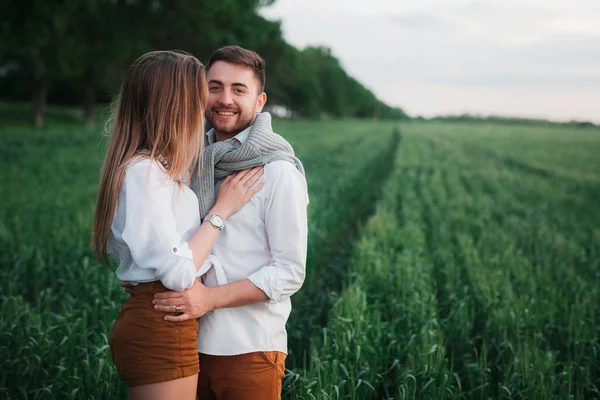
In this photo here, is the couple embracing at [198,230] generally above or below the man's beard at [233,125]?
below

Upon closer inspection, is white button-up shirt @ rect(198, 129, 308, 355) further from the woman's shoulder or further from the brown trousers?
the woman's shoulder

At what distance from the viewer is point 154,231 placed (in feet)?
6.35

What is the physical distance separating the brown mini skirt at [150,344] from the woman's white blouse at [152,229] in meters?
0.11

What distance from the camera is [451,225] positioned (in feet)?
29.7

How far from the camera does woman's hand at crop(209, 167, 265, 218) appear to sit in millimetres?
2217

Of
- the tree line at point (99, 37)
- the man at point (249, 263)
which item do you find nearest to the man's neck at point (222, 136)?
the man at point (249, 263)

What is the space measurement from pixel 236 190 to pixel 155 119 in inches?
17.4

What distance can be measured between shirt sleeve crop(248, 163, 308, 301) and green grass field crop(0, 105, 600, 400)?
118 centimetres

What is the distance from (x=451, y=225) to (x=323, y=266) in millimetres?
3137

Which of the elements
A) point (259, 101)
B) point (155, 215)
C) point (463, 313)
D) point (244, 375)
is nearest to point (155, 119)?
Answer: point (155, 215)

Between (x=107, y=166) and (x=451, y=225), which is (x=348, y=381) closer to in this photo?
(x=107, y=166)

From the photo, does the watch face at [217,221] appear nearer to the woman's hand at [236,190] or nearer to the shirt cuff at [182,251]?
the woman's hand at [236,190]

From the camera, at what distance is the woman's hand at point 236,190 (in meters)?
2.22

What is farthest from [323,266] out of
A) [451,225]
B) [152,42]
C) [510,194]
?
[152,42]
